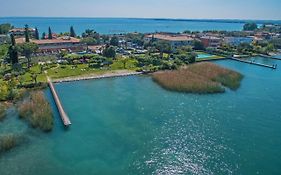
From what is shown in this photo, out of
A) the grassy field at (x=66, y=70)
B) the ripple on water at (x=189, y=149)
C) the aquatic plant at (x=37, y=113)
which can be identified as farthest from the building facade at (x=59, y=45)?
the ripple on water at (x=189, y=149)

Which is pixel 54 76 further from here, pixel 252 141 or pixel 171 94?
pixel 252 141

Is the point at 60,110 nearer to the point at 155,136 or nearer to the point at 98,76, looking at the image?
the point at 155,136

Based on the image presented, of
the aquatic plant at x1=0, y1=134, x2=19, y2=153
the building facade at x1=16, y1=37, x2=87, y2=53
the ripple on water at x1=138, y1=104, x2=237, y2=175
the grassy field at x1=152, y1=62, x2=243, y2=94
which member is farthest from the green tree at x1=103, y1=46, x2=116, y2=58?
the aquatic plant at x1=0, y1=134, x2=19, y2=153

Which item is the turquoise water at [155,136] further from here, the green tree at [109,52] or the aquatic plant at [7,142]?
the green tree at [109,52]

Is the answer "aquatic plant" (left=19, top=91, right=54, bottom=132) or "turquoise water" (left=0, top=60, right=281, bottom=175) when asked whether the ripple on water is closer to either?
"turquoise water" (left=0, top=60, right=281, bottom=175)

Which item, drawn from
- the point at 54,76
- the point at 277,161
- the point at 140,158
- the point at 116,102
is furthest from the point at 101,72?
the point at 277,161

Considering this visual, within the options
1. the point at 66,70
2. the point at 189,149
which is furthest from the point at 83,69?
the point at 189,149
